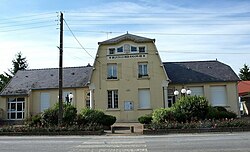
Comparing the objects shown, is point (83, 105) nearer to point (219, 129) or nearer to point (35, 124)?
point (35, 124)

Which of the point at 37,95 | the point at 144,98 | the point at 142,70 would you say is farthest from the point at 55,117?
the point at 37,95

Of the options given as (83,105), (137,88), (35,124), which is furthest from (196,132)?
(83,105)

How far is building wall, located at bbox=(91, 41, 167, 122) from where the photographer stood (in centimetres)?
3609

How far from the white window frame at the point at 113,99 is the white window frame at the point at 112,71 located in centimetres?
158

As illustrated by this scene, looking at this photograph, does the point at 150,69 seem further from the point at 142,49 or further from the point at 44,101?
the point at 44,101

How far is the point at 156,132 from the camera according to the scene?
2250cm

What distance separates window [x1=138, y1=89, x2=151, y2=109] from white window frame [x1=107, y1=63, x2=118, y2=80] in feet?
10.7

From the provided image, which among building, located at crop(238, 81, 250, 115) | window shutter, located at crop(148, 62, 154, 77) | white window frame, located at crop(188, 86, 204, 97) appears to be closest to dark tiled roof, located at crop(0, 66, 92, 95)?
window shutter, located at crop(148, 62, 154, 77)

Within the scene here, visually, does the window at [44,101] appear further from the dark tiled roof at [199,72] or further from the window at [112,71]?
the dark tiled roof at [199,72]

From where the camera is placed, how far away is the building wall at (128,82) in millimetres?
36094

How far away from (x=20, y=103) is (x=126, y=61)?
45.4ft

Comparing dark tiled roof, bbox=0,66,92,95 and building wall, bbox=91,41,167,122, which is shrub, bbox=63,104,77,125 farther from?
dark tiled roof, bbox=0,66,92,95

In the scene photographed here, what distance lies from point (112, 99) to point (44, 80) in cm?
996

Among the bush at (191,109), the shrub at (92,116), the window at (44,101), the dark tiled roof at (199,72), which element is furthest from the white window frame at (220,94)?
the window at (44,101)
